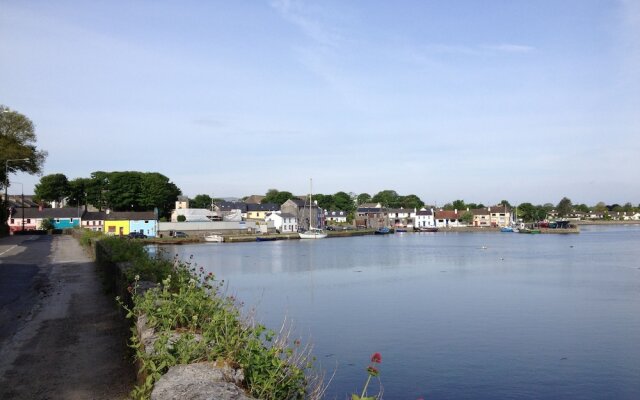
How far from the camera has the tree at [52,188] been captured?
139 m

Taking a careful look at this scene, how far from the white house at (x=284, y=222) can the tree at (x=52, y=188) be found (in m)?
51.2

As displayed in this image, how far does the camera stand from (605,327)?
24.1m

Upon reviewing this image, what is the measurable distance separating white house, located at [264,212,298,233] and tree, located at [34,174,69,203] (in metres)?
51.2

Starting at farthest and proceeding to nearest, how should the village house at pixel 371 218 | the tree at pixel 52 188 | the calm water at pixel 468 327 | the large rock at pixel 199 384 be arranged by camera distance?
the village house at pixel 371 218 < the tree at pixel 52 188 < the calm water at pixel 468 327 < the large rock at pixel 199 384

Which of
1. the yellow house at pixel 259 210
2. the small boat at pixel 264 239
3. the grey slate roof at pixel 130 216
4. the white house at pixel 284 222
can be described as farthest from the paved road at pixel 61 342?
the yellow house at pixel 259 210

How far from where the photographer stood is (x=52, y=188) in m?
140

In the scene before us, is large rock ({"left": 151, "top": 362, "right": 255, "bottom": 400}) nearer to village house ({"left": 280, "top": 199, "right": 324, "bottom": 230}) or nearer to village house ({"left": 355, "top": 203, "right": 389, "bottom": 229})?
village house ({"left": 280, "top": 199, "right": 324, "bottom": 230})

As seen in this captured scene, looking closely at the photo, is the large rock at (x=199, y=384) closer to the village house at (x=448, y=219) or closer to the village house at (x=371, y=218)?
the village house at (x=371, y=218)

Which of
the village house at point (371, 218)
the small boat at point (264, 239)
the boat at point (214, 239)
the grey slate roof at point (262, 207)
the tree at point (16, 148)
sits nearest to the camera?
the tree at point (16, 148)

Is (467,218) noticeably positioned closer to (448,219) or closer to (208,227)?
(448,219)

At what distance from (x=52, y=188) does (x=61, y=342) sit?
141383 millimetres

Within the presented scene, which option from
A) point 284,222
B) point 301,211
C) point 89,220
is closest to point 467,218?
point 301,211

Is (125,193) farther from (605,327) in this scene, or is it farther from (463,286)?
(605,327)

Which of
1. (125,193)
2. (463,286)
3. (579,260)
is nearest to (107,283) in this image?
(463,286)
